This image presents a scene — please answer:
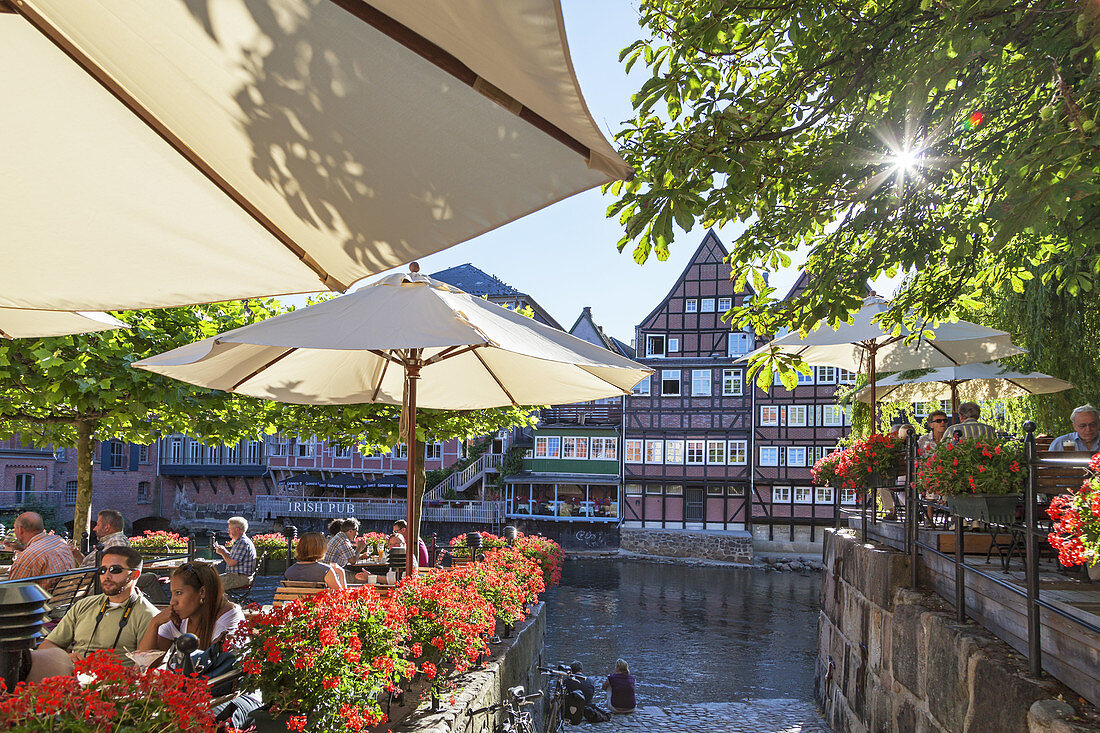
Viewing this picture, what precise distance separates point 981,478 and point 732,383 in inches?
1143

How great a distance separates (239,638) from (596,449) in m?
31.7

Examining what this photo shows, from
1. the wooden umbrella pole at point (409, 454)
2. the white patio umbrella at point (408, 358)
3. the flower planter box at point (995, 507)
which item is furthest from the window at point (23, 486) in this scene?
the flower planter box at point (995, 507)

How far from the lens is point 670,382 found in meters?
33.9

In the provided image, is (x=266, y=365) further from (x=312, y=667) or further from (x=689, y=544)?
(x=689, y=544)

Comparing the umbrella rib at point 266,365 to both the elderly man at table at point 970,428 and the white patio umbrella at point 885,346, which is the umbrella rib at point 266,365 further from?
the elderly man at table at point 970,428

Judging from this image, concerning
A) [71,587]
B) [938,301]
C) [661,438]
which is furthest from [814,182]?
[661,438]

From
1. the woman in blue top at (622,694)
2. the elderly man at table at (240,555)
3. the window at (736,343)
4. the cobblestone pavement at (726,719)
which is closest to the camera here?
the cobblestone pavement at (726,719)

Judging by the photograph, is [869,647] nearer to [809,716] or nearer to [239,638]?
[809,716]

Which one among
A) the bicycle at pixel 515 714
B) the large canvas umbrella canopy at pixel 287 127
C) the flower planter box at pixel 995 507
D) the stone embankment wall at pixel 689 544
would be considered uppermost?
the large canvas umbrella canopy at pixel 287 127

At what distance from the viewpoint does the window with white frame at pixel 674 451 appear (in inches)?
1309

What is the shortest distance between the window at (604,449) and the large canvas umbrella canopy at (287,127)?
32639 millimetres

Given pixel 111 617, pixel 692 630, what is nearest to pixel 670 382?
pixel 692 630

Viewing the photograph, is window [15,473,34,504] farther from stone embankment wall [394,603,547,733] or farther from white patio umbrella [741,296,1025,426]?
white patio umbrella [741,296,1025,426]

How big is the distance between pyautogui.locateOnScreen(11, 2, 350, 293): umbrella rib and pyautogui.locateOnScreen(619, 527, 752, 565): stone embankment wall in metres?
30.1
